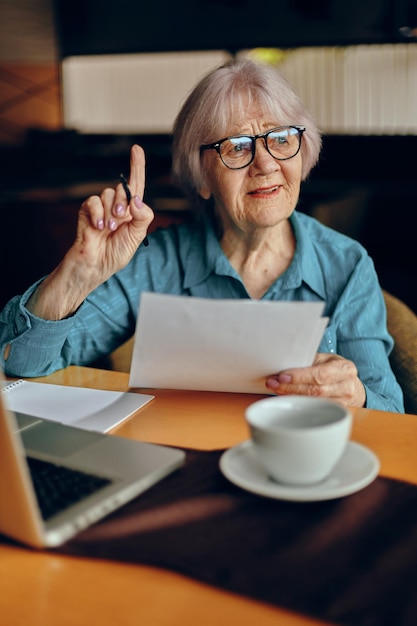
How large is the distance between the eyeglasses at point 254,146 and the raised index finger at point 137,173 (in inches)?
8.0

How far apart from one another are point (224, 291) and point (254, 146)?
12.8 inches

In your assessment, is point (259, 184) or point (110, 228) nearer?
point (110, 228)

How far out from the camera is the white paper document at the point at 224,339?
1.08 metres

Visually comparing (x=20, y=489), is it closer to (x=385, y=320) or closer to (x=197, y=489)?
(x=197, y=489)

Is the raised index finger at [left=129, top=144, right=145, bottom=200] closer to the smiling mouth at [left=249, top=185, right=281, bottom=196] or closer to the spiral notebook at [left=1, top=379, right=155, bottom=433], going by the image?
the smiling mouth at [left=249, top=185, right=281, bottom=196]

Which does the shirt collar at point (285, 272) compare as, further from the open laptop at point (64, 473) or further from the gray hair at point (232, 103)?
the open laptop at point (64, 473)

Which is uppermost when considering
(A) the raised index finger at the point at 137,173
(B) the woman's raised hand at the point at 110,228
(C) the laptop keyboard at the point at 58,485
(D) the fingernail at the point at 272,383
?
(A) the raised index finger at the point at 137,173

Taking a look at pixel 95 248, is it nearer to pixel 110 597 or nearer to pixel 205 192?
pixel 205 192

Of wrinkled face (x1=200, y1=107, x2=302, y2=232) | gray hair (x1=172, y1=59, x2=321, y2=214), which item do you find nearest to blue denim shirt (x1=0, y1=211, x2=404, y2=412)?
wrinkled face (x1=200, y1=107, x2=302, y2=232)

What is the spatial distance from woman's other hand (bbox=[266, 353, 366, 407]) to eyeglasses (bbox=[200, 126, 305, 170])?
546mm

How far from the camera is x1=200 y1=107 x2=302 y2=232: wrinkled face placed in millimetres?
1575

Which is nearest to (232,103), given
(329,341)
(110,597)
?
(329,341)

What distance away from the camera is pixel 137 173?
58.2 inches

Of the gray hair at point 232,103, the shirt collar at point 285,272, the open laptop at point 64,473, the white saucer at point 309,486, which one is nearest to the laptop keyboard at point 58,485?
the open laptop at point 64,473
